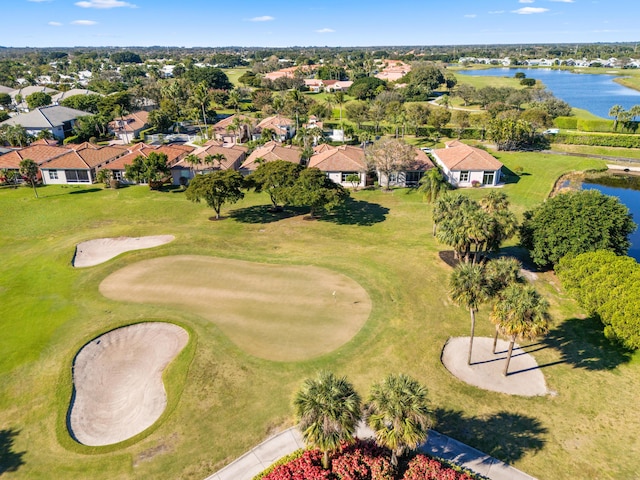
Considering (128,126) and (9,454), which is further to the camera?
(128,126)

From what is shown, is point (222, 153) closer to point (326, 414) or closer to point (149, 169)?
point (149, 169)

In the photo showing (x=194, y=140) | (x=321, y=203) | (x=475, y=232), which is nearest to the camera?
(x=475, y=232)

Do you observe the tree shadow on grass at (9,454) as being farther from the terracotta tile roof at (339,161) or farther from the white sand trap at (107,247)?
the terracotta tile roof at (339,161)

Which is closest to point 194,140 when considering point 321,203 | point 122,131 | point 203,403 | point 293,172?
point 122,131

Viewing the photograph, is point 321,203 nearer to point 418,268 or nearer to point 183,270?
point 418,268

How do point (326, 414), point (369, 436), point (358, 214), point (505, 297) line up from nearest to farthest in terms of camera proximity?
point (326, 414), point (369, 436), point (505, 297), point (358, 214)

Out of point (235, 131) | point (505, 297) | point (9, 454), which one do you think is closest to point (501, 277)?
point (505, 297)
